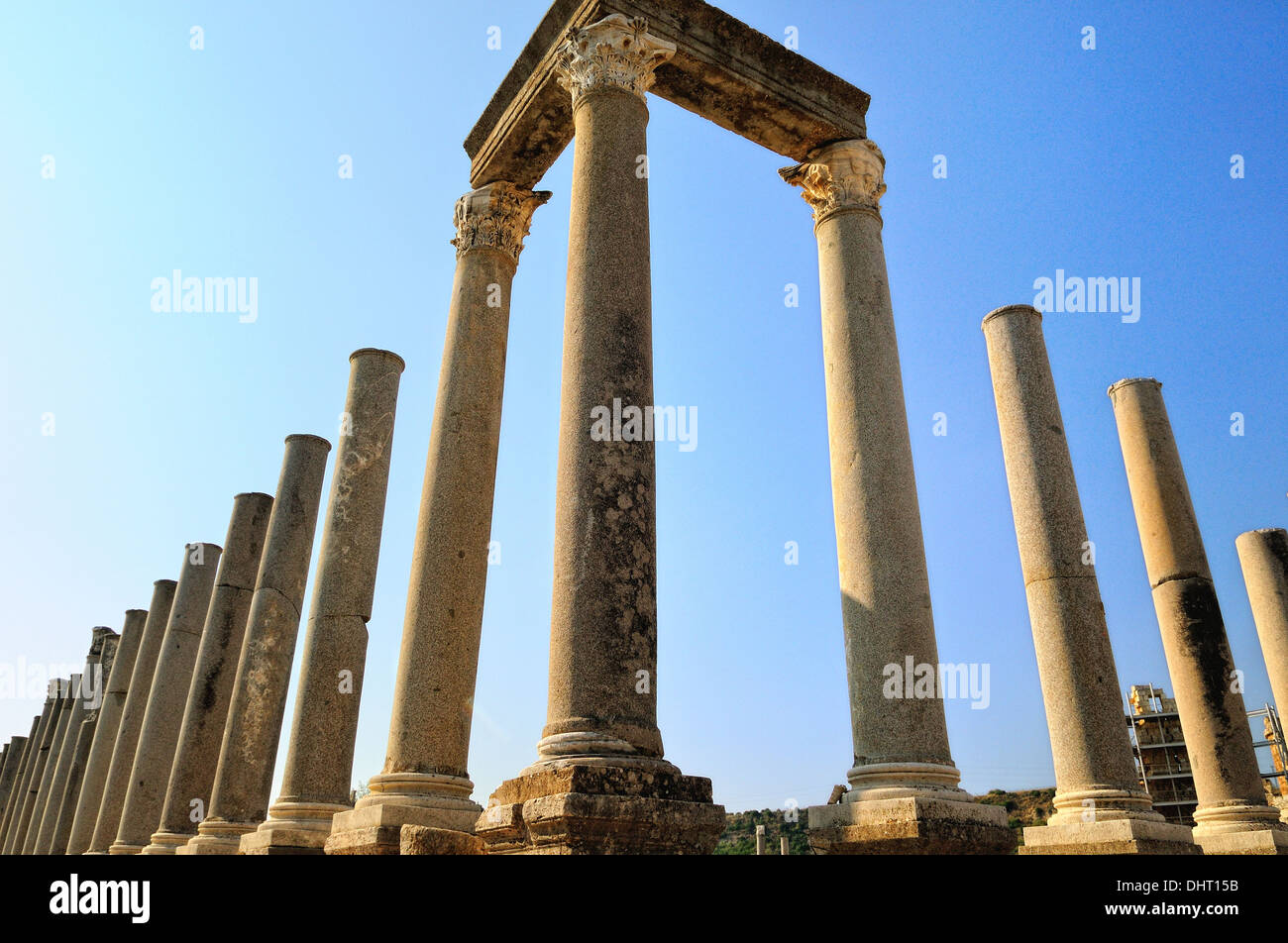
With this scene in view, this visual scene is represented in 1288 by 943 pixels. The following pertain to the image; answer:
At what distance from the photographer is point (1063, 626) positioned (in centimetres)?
2773

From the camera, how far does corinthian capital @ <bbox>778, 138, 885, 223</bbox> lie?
1134 inches

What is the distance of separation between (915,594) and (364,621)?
18319mm

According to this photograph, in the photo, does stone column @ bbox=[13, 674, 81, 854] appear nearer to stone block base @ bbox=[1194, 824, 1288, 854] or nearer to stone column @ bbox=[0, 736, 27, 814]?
stone column @ bbox=[0, 736, 27, 814]

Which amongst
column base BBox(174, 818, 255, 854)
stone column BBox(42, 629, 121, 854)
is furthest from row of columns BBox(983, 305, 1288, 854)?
stone column BBox(42, 629, 121, 854)

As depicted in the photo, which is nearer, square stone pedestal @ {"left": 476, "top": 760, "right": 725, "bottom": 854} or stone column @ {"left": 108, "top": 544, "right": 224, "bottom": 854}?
square stone pedestal @ {"left": 476, "top": 760, "right": 725, "bottom": 854}

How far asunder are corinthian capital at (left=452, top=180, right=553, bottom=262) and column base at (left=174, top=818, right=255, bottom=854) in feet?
70.9

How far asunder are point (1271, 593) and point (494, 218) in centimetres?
3532

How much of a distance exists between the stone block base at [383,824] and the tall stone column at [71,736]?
176 feet

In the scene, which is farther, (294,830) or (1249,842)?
(1249,842)

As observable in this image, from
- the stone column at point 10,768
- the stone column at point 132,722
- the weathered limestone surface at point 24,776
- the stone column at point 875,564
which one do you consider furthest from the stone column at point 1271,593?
the stone column at point 10,768

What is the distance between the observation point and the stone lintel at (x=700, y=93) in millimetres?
27984

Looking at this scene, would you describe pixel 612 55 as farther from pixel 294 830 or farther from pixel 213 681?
pixel 213 681

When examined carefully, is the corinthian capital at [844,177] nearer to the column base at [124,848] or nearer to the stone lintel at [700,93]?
the stone lintel at [700,93]

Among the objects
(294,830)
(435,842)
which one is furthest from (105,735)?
(435,842)
